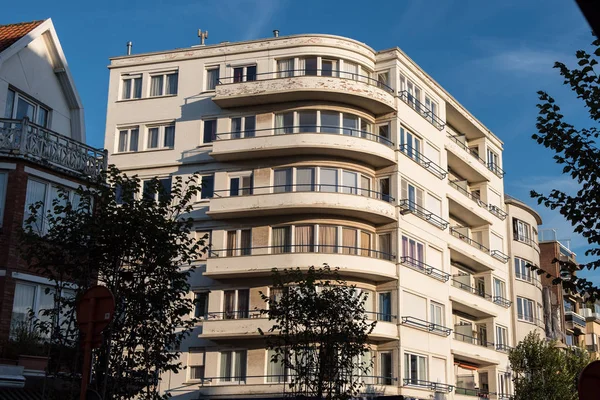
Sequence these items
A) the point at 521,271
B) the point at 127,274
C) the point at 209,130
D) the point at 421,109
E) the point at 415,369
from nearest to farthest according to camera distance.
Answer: the point at 127,274 → the point at 415,369 → the point at 209,130 → the point at 421,109 → the point at 521,271

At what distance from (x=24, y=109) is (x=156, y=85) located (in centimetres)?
2026

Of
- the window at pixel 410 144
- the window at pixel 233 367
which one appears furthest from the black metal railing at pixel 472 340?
the window at pixel 233 367

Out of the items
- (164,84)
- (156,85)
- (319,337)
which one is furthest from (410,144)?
(319,337)

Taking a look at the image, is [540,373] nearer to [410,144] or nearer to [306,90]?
[410,144]

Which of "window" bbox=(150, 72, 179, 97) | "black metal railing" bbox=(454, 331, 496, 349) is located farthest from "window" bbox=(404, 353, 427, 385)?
"window" bbox=(150, 72, 179, 97)

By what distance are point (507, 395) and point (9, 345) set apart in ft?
125

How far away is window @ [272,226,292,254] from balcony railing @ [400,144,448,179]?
7.78 metres

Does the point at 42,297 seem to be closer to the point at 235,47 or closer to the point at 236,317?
the point at 236,317

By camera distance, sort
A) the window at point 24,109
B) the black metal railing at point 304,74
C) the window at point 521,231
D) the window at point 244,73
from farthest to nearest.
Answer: the window at point 521,231, the window at point 244,73, the black metal railing at point 304,74, the window at point 24,109

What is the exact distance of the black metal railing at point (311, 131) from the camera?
4256cm

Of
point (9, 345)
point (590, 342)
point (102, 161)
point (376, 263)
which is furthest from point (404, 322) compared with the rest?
point (590, 342)

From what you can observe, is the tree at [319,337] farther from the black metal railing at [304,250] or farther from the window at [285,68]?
the window at [285,68]

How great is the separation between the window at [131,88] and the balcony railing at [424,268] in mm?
16992

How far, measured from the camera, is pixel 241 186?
142 ft
